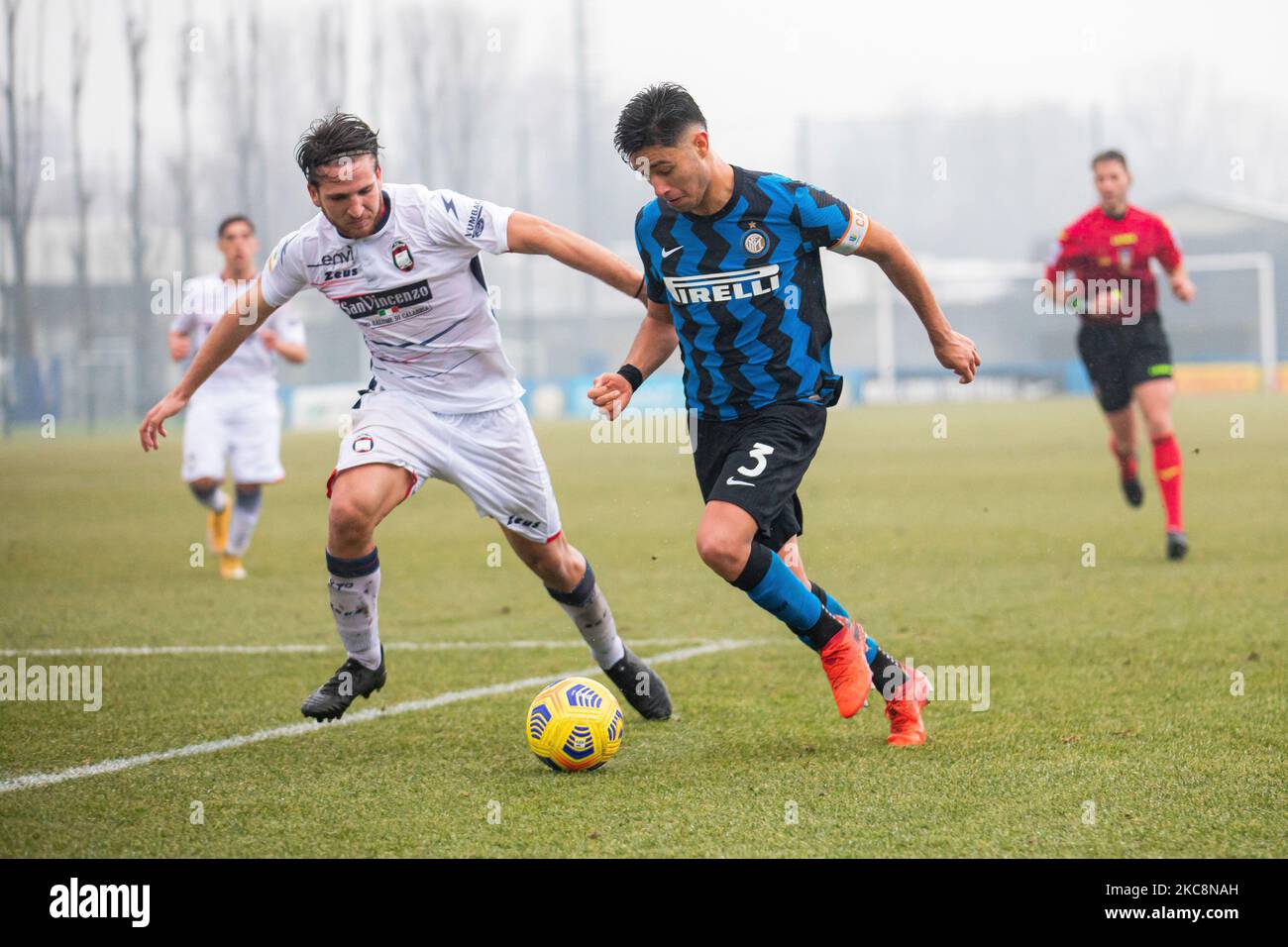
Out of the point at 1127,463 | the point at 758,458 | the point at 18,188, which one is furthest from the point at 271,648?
the point at 18,188

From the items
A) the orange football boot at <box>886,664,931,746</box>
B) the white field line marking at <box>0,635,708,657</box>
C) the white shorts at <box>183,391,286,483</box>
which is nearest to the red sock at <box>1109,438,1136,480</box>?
the white field line marking at <box>0,635,708,657</box>

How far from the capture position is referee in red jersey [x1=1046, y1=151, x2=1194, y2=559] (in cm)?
1035

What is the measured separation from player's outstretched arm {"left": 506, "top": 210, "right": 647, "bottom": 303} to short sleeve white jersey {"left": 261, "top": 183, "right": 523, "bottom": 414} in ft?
0.20

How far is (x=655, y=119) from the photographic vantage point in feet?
A: 16.2

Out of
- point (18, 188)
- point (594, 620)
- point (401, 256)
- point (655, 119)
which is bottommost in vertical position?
point (594, 620)

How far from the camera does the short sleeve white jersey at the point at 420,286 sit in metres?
5.55

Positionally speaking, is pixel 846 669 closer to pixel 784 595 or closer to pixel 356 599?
pixel 784 595

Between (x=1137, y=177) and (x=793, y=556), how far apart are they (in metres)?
67.0

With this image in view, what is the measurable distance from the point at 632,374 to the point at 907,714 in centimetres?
144

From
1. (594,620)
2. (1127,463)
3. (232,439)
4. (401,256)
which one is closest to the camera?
(401,256)

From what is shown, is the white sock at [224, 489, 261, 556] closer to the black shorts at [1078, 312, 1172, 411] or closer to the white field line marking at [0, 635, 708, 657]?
the white field line marking at [0, 635, 708, 657]

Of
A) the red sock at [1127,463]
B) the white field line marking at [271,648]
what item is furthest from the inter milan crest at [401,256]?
the red sock at [1127,463]

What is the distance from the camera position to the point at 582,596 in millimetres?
5789
